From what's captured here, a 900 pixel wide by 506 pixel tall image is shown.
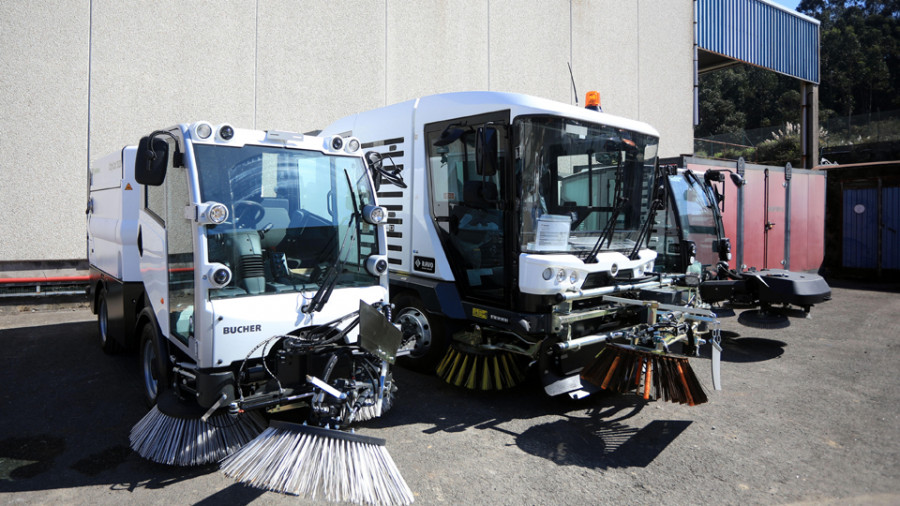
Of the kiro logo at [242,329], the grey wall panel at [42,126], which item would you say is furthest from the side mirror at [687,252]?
the grey wall panel at [42,126]

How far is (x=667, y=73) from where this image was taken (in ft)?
54.1

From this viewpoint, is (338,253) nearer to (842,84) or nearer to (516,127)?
(516,127)

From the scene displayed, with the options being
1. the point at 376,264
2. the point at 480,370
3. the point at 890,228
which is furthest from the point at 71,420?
the point at 890,228

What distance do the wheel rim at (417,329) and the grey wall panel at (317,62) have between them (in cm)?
598

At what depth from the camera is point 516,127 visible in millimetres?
4984

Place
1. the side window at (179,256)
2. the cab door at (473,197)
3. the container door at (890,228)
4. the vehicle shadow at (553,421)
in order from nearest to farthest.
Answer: the side window at (179,256), the vehicle shadow at (553,421), the cab door at (473,197), the container door at (890,228)

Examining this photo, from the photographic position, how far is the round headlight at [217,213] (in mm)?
3822

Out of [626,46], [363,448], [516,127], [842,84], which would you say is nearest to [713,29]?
[626,46]

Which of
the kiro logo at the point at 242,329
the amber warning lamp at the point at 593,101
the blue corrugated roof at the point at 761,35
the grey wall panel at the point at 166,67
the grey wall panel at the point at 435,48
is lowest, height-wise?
the kiro logo at the point at 242,329

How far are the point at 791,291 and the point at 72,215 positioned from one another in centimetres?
1062

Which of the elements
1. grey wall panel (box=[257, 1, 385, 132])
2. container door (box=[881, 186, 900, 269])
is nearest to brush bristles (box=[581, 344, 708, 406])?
grey wall panel (box=[257, 1, 385, 132])

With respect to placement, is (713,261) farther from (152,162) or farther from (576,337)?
(152,162)

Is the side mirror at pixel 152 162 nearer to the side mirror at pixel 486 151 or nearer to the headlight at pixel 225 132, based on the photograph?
the headlight at pixel 225 132

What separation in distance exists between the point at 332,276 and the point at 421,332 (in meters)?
1.94
